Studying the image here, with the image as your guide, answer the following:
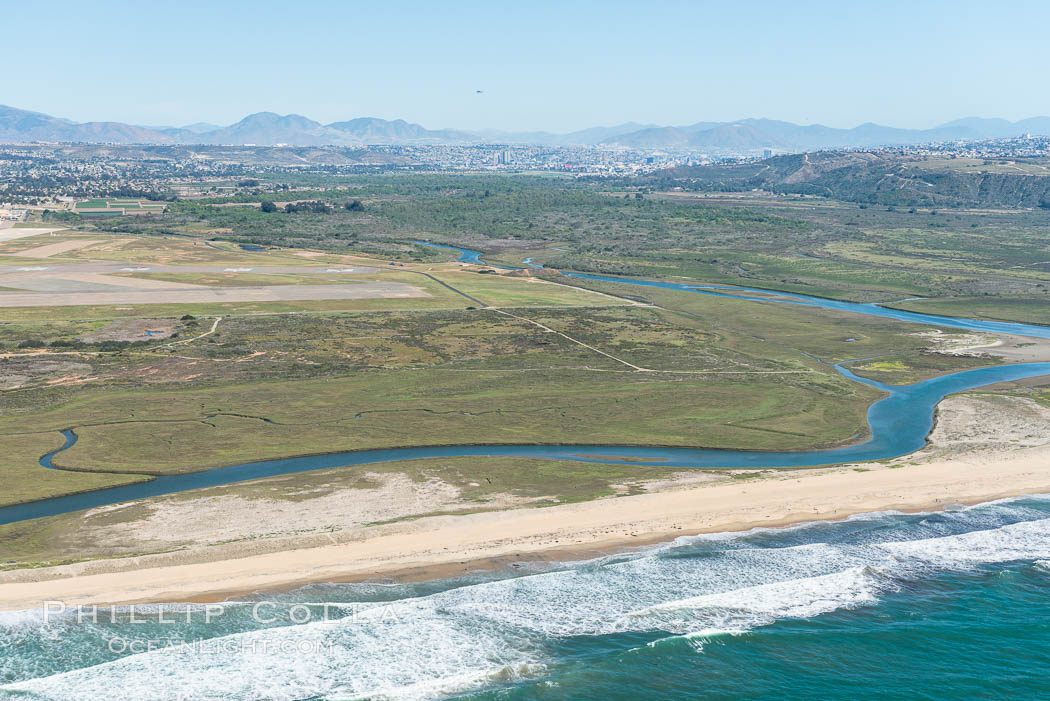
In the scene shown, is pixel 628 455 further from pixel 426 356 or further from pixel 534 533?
pixel 426 356

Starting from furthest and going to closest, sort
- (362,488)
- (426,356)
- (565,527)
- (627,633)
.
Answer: (426,356) < (362,488) < (565,527) < (627,633)

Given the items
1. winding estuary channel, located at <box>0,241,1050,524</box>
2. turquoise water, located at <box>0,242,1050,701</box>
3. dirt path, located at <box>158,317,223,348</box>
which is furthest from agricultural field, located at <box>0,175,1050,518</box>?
turquoise water, located at <box>0,242,1050,701</box>

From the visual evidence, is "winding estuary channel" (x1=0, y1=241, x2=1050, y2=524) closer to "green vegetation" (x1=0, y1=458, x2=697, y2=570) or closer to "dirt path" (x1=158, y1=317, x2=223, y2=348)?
"green vegetation" (x1=0, y1=458, x2=697, y2=570)

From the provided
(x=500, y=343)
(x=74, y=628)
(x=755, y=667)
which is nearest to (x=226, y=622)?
(x=74, y=628)

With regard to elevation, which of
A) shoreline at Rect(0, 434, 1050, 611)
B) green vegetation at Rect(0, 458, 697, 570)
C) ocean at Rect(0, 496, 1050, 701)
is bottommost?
ocean at Rect(0, 496, 1050, 701)

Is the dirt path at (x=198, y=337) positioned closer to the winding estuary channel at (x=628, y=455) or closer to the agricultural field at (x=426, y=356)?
the agricultural field at (x=426, y=356)

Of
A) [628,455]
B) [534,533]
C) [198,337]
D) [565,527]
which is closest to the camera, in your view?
[534,533]

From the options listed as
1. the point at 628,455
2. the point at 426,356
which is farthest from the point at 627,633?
the point at 426,356

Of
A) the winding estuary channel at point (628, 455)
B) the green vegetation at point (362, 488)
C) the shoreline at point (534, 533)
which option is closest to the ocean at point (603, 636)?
the shoreline at point (534, 533)
